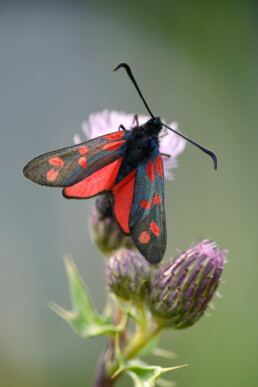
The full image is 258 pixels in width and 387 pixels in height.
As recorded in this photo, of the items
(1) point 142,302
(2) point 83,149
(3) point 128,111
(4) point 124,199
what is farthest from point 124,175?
(3) point 128,111

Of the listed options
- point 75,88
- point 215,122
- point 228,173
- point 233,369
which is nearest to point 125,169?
point 233,369

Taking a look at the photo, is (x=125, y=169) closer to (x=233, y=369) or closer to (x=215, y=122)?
(x=233, y=369)

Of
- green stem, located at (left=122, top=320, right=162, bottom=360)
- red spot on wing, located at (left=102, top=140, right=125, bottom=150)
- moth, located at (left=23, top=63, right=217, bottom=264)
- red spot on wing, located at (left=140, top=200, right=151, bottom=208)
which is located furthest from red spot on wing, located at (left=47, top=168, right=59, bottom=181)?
green stem, located at (left=122, top=320, right=162, bottom=360)

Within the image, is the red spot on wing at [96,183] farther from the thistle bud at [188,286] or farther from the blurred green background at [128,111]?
the blurred green background at [128,111]

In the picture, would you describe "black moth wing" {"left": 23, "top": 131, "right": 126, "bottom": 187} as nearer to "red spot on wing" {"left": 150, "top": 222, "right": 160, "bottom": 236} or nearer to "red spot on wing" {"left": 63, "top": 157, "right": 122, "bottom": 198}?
"red spot on wing" {"left": 63, "top": 157, "right": 122, "bottom": 198}

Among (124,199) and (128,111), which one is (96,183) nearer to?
(124,199)

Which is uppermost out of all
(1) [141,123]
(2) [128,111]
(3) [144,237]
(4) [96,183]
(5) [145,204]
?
(2) [128,111]

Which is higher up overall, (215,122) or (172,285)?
(215,122)
